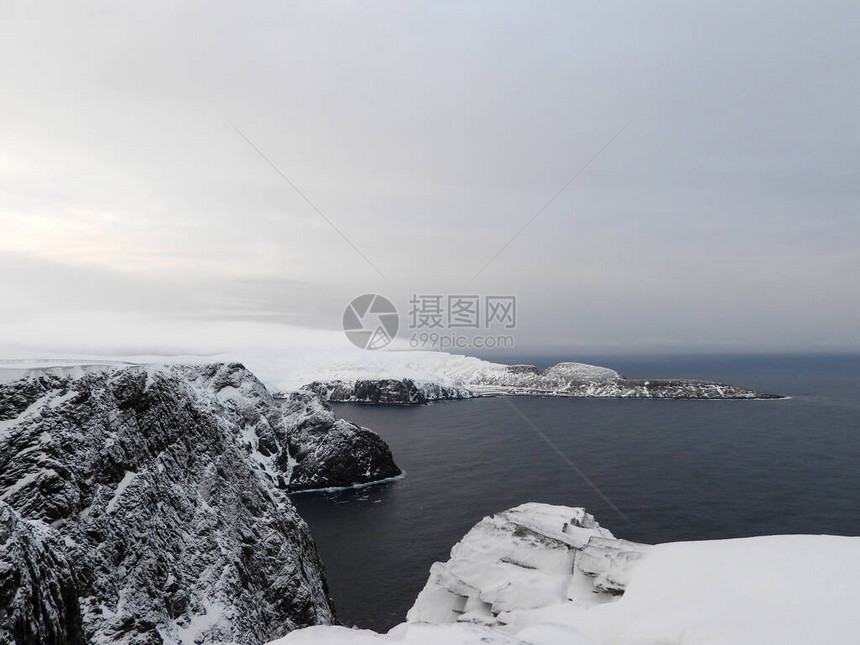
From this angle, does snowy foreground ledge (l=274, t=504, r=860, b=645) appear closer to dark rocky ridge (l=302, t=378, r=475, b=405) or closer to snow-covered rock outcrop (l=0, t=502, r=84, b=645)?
snow-covered rock outcrop (l=0, t=502, r=84, b=645)

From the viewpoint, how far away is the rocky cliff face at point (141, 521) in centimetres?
1916

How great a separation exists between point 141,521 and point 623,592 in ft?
87.7

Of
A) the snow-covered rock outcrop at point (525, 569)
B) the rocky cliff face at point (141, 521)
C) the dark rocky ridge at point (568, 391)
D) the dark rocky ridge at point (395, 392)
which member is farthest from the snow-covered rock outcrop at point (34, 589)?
the dark rocky ridge at point (568, 391)

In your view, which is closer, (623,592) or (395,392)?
(623,592)

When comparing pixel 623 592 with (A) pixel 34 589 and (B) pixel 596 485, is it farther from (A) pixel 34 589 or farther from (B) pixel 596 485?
(B) pixel 596 485

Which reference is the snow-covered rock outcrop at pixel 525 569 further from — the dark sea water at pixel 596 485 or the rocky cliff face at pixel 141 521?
the dark sea water at pixel 596 485

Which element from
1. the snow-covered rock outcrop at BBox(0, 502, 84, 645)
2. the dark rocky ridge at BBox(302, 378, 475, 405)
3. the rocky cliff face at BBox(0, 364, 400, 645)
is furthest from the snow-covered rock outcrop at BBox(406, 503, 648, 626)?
the dark rocky ridge at BBox(302, 378, 475, 405)

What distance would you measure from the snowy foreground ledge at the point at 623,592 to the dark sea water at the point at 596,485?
17.2 meters

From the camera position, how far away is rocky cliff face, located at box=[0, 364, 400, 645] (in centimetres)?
1916

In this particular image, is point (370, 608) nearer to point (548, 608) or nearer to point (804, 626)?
point (548, 608)

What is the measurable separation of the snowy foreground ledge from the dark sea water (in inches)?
677

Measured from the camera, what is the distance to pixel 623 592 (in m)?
22.4

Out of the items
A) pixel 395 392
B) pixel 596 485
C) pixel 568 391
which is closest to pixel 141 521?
pixel 596 485

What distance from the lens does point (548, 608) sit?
24.5 meters
